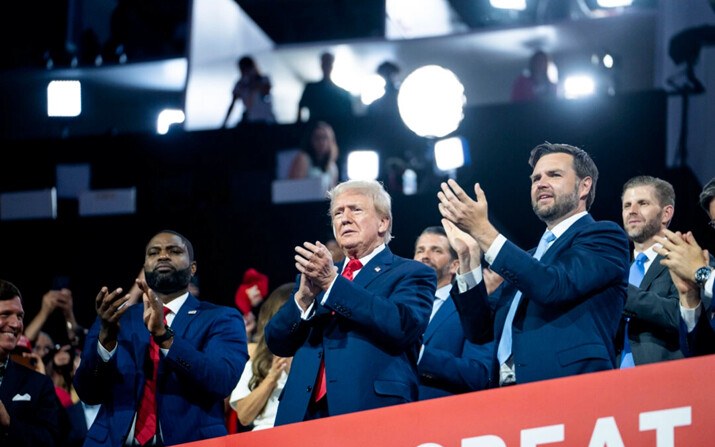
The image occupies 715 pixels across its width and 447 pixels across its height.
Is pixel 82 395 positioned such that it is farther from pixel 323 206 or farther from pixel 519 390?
pixel 323 206

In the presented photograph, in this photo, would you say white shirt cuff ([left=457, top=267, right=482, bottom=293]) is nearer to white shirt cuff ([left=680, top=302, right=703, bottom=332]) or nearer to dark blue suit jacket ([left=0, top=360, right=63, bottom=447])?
white shirt cuff ([left=680, top=302, right=703, bottom=332])

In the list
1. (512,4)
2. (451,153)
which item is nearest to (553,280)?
(451,153)

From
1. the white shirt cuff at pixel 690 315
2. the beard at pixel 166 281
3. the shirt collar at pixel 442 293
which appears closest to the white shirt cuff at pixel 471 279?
the white shirt cuff at pixel 690 315

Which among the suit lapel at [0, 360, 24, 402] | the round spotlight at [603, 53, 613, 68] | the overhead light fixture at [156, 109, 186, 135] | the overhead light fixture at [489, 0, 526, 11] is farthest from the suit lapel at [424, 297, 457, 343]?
the overhead light fixture at [156, 109, 186, 135]

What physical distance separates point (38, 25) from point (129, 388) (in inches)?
337

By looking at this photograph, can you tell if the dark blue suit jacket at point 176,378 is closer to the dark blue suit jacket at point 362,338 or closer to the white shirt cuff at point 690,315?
the dark blue suit jacket at point 362,338

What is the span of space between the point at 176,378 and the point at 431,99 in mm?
2411

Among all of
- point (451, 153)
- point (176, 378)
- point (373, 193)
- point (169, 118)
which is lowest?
point (176, 378)

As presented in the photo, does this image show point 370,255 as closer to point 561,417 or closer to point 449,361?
point 449,361

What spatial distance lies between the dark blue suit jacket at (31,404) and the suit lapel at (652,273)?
2.53m

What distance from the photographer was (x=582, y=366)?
299cm

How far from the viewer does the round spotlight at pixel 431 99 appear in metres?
5.19

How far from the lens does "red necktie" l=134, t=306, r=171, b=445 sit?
3.58 metres

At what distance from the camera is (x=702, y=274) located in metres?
3.15
